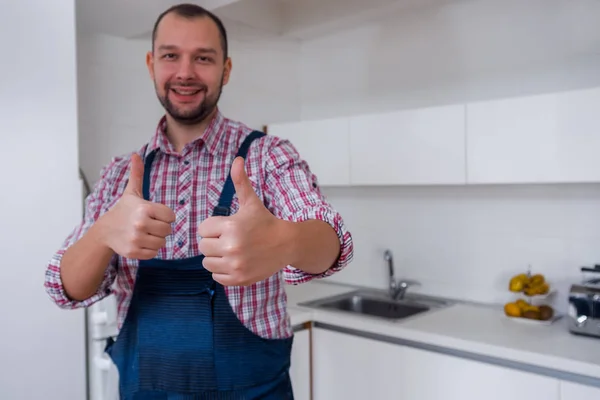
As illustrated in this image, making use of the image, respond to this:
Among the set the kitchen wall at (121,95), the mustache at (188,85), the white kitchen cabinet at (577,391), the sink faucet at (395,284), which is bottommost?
the white kitchen cabinet at (577,391)

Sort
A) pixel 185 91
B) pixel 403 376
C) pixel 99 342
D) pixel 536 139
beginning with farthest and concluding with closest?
pixel 403 376 → pixel 536 139 → pixel 99 342 → pixel 185 91

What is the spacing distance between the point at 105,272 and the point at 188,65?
467mm

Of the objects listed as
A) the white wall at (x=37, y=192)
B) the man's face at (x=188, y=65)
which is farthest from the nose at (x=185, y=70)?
the white wall at (x=37, y=192)

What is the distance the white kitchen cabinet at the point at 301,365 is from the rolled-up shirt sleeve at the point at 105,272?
1206mm

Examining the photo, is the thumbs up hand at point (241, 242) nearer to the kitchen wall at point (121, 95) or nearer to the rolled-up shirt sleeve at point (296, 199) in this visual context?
the rolled-up shirt sleeve at point (296, 199)

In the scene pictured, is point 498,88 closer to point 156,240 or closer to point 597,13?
point 597,13

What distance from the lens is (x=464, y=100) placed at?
2.42 m

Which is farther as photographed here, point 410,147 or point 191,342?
point 410,147

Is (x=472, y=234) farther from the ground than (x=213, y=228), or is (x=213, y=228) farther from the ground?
(x=213, y=228)

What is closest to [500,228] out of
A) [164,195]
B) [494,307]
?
[494,307]

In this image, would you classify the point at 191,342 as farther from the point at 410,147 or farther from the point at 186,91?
the point at 410,147

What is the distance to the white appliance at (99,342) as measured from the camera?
68.4 inches

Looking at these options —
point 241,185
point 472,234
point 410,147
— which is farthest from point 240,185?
point 472,234

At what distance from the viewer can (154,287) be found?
1.18 metres
